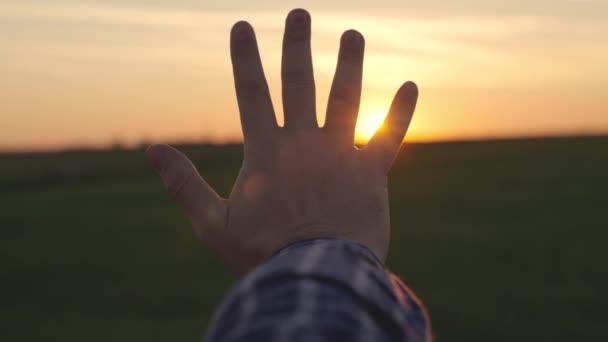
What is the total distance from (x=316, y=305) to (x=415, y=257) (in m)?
6.03

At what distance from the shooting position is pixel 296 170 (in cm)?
113

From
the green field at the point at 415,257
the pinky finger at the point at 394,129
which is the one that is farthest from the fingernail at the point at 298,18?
the green field at the point at 415,257

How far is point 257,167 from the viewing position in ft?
3.83

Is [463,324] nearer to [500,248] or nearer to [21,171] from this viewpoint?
[500,248]

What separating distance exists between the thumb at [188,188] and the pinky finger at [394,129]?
10.0 inches

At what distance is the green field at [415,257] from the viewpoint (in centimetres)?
506

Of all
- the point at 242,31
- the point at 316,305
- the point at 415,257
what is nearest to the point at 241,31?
the point at 242,31

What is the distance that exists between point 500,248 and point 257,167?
6020 mm

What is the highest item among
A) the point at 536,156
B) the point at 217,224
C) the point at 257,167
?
the point at 257,167

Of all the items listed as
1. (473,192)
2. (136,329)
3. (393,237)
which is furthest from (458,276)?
(473,192)

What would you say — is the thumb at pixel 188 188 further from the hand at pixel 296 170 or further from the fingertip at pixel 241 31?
the fingertip at pixel 241 31

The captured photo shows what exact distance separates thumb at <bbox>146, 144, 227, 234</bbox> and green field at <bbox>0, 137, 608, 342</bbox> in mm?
3490

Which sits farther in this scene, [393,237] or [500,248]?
[393,237]

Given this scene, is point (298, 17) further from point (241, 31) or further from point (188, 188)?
point (188, 188)
